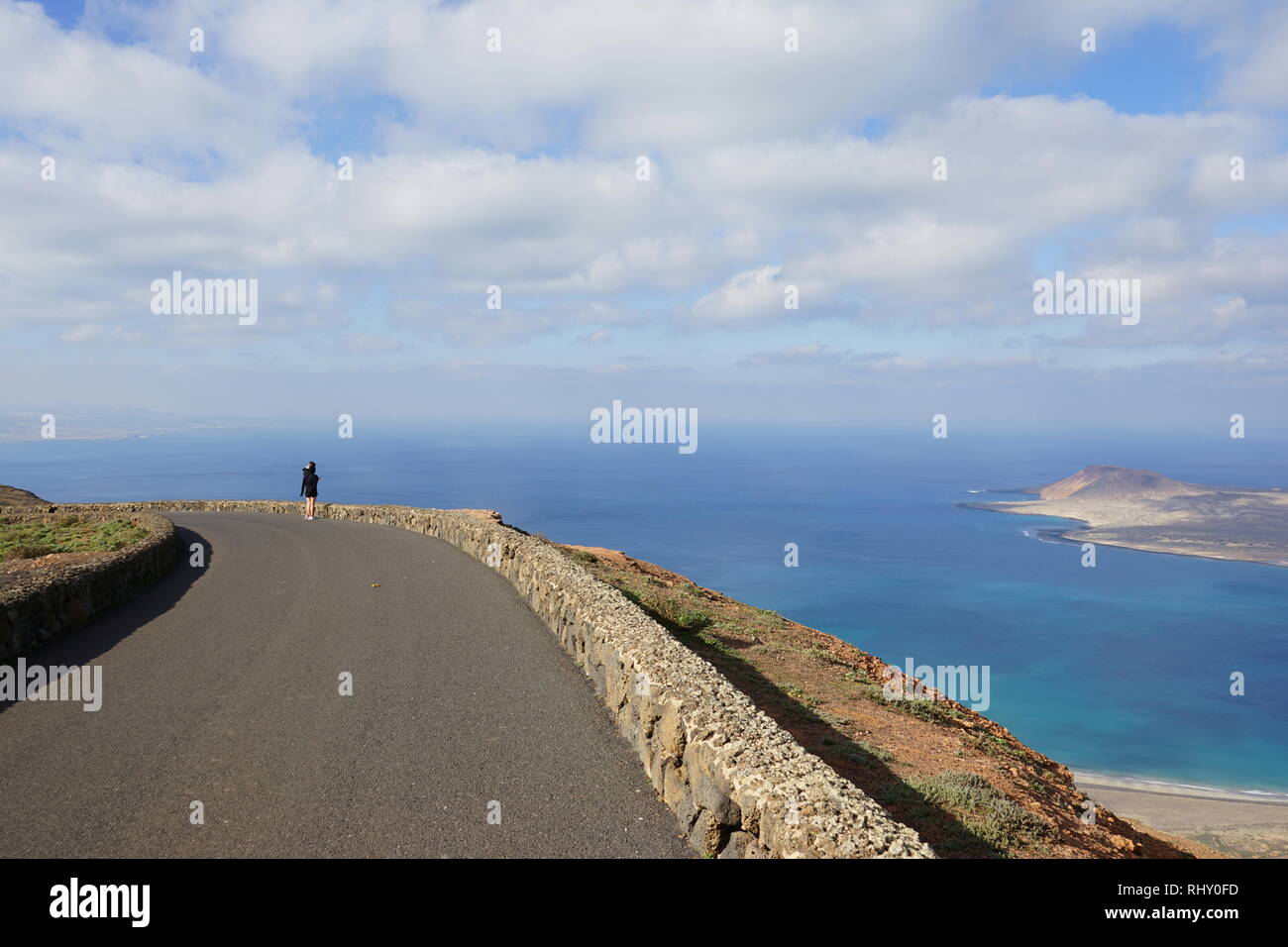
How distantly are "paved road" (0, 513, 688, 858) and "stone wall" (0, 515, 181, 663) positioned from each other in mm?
331

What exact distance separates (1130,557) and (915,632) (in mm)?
77594

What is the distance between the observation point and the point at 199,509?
33.9 meters

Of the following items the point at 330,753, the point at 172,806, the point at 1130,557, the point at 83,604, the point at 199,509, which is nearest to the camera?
the point at 172,806

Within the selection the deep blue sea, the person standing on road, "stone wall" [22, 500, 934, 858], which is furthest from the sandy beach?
the person standing on road

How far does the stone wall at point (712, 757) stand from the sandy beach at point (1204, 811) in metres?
35.6

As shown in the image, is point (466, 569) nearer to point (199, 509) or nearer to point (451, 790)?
point (451, 790)

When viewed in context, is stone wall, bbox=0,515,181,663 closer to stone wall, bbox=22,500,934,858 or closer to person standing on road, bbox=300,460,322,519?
stone wall, bbox=22,500,934,858

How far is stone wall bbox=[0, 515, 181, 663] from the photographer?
10.2m

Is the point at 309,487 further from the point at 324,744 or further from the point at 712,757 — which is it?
the point at 712,757

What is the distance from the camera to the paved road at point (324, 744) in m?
5.70

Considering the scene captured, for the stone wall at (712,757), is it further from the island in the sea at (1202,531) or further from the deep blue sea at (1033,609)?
the island in the sea at (1202,531)

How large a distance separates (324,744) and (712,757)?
164 inches

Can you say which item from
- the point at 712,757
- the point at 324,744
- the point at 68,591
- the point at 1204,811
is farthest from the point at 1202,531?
the point at 68,591
